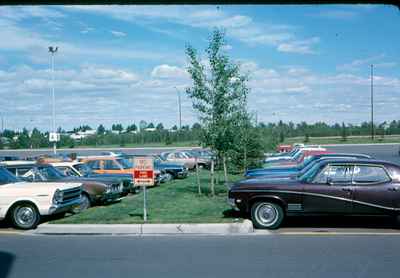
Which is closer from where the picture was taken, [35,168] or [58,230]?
[58,230]

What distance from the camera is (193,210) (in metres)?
13.7

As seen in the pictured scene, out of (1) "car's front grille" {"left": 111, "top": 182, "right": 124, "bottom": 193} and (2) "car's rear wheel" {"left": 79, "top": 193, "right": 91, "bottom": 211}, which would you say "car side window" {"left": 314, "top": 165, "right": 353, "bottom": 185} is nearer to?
(2) "car's rear wheel" {"left": 79, "top": 193, "right": 91, "bottom": 211}

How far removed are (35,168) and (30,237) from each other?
4424 millimetres

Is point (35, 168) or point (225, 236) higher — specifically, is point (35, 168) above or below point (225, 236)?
above

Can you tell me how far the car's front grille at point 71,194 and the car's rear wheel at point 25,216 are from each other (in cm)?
86

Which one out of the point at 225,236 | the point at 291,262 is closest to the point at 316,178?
the point at 225,236

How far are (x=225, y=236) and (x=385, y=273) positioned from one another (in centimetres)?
380

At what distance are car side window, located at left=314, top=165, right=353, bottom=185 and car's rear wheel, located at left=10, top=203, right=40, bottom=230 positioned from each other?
6.46m

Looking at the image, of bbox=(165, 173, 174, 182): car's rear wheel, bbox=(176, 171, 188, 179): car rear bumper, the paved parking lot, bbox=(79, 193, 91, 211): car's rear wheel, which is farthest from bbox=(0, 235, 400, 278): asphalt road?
bbox=(176, 171, 188, 179): car rear bumper

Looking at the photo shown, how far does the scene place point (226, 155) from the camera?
58.9ft

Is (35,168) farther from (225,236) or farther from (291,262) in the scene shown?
(291,262)

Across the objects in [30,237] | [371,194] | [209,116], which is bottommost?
[30,237]

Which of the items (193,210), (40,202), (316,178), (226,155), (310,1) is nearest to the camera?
(310,1)

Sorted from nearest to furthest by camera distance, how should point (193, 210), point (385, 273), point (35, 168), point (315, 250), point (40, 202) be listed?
point (385, 273) < point (315, 250) < point (40, 202) < point (193, 210) < point (35, 168)
